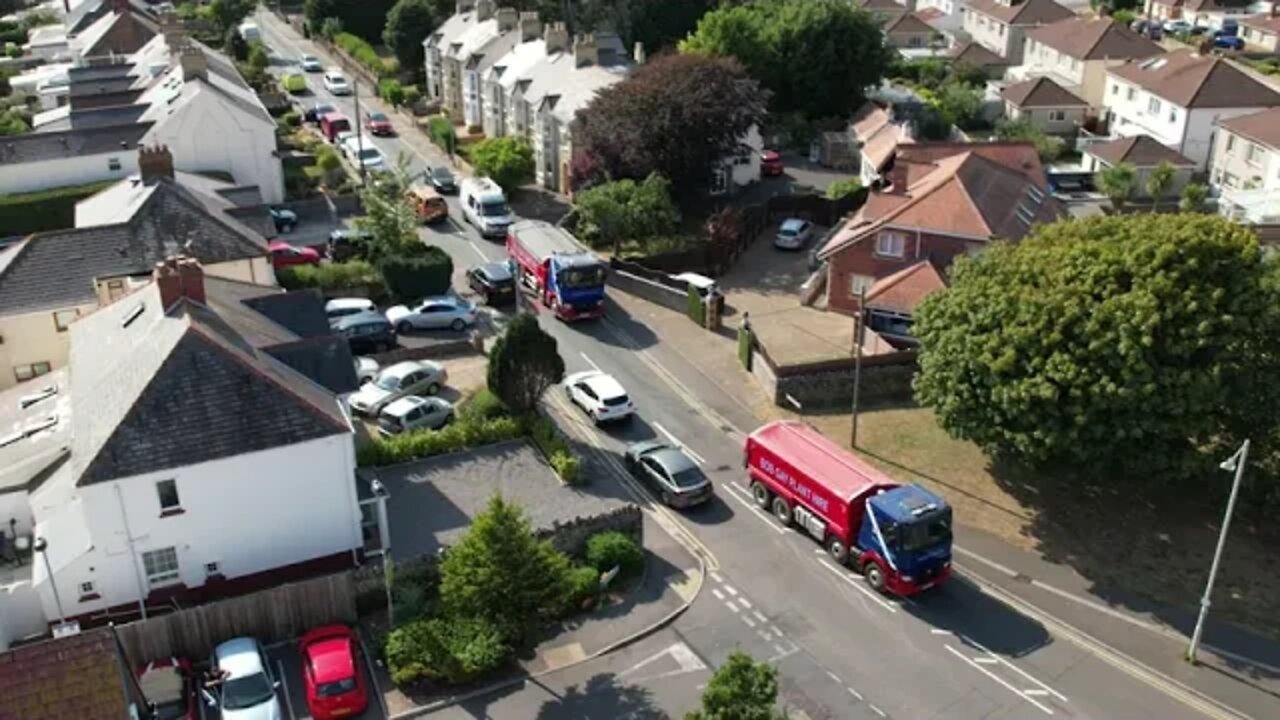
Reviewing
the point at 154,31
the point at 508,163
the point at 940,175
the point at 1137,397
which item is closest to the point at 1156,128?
the point at 940,175

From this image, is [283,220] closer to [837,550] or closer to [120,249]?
[120,249]

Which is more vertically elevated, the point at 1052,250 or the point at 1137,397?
the point at 1052,250

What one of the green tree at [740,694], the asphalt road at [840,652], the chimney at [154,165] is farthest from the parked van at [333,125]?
the green tree at [740,694]

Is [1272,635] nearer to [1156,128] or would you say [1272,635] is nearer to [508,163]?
[508,163]

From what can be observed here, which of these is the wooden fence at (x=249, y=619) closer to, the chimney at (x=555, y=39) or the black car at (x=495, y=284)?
the black car at (x=495, y=284)

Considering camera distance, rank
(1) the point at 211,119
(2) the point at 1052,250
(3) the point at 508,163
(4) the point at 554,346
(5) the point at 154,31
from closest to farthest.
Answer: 1. (2) the point at 1052,250
2. (4) the point at 554,346
3. (1) the point at 211,119
4. (3) the point at 508,163
5. (5) the point at 154,31

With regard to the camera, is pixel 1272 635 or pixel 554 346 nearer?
pixel 1272 635

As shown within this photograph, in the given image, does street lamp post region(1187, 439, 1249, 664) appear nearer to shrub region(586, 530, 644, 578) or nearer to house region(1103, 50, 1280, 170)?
shrub region(586, 530, 644, 578)
